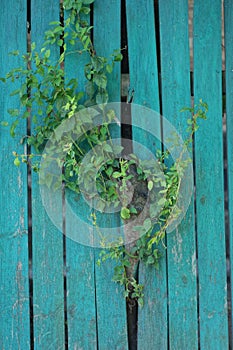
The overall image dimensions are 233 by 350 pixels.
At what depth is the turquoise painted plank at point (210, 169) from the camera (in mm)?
2551

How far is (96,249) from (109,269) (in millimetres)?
125

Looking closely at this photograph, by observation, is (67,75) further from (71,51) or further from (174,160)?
(174,160)

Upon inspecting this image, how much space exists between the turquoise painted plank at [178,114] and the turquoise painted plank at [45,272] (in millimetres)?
582

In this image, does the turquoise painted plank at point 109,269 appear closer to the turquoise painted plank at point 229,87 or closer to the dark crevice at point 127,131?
the dark crevice at point 127,131

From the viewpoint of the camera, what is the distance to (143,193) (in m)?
2.50

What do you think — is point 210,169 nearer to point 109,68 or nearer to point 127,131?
point 127,131

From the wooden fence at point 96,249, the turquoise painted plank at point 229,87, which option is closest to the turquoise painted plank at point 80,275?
the wooden fence at point 96,249

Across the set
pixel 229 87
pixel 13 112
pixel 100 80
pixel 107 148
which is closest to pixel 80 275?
pixel 107 148

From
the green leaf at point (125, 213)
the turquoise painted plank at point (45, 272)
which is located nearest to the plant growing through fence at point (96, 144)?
the green leaf at point (125, 213)

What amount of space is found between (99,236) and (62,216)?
221 mm

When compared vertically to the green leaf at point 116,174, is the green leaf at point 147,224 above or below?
below

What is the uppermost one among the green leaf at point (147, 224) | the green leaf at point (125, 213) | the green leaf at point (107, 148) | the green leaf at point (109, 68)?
the green leaf at point (109, 68)

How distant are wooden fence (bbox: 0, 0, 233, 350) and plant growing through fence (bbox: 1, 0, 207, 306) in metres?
0.07

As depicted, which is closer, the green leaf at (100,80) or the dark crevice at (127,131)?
the green leaf at (100,80)
